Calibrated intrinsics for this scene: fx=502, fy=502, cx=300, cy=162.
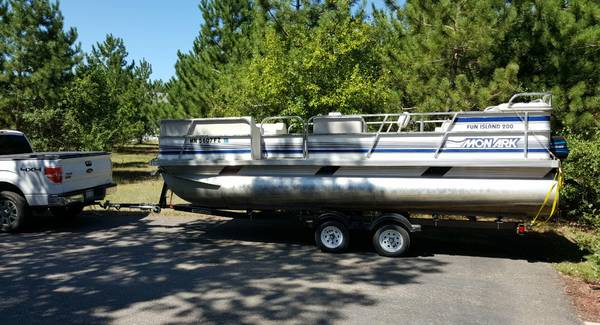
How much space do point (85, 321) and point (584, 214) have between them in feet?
27.4

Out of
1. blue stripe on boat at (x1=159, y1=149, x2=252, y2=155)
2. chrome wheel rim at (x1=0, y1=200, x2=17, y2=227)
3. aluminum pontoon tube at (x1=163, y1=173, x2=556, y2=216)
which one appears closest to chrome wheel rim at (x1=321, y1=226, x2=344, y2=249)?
aluminum pontoon tube at (x1=163, y1=173, x2=556, y2=216)

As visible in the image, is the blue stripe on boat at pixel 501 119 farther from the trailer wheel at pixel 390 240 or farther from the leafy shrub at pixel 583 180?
the leafy shrub at pixel 583 180

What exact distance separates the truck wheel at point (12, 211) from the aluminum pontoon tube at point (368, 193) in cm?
284

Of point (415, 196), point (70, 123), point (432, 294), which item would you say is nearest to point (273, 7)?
point (70, 123)

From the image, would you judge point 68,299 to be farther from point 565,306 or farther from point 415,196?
point 565,306

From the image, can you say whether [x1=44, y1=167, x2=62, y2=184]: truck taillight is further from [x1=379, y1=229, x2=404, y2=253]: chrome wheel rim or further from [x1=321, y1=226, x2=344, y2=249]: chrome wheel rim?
[x1=379, y1=229, x2=404, y2=253]: chrome wheel rim

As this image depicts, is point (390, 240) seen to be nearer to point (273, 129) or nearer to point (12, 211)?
point (273, 129)

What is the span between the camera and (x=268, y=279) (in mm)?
6426

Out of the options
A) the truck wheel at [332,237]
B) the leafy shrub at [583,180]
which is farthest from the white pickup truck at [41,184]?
the leafy shrub at [583,180]

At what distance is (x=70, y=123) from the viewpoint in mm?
18703

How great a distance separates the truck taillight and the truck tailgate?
0.09m

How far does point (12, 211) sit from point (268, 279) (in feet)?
18.7

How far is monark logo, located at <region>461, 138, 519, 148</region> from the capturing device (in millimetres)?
6992

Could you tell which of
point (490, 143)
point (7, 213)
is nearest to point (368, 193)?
point (490, 143)
